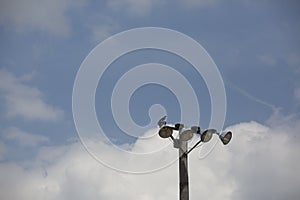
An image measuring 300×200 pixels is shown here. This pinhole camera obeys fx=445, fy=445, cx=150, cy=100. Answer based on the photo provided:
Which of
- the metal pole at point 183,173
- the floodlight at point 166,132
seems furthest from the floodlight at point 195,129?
the floodlight at point 166,132

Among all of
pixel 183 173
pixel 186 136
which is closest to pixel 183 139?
pixel 186 136

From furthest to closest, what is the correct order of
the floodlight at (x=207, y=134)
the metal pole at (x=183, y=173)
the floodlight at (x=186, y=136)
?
the floodlight at (x=207, y=134), the floodlight at (x=186, y=136), the metal pole at (x=183, y=173)

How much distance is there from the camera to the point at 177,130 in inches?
443

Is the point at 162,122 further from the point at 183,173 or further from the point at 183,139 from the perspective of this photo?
the point at 183,173

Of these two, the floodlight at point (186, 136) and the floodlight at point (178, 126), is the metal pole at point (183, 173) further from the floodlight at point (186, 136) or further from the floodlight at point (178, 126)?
the floodlight at point (178, 126)

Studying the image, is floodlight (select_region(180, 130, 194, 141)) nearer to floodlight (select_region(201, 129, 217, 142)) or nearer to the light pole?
the light pole

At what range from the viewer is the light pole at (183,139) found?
10.5m

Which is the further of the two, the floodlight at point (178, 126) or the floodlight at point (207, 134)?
the floodlight at point (207, 134)

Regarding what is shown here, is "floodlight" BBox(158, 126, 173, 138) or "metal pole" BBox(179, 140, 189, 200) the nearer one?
"metal pole" BBox(179, 140, 189, 200)

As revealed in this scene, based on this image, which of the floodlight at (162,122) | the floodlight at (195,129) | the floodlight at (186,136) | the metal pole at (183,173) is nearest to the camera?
the metal pole at (183,173)

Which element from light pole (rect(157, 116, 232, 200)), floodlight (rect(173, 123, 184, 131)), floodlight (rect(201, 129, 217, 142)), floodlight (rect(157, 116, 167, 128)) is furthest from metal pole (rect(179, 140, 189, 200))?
floodlight (rect(157, 116, 167, 128))

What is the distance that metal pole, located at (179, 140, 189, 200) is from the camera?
10445mm

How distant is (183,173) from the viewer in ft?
34.9

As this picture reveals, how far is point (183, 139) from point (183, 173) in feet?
2.77
